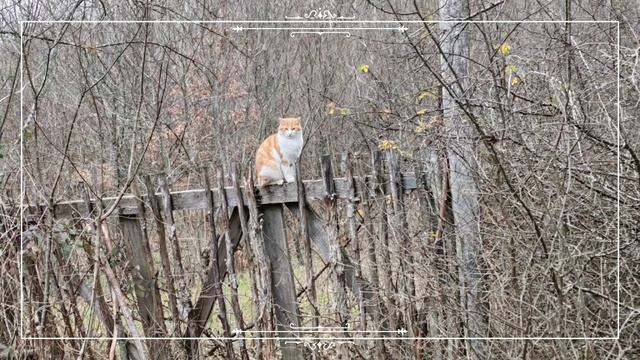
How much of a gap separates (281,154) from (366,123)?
0.39 meters

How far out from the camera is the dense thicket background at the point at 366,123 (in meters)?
2.16

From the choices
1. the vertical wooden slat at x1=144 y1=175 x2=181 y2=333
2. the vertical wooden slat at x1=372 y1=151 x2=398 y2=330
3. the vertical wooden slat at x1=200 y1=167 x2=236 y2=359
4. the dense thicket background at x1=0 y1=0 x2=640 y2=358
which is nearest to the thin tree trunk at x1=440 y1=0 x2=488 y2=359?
the dense thicket background at x1=0 y1=0 x2=640 y2=358

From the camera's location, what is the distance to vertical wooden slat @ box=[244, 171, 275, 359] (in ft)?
8.85

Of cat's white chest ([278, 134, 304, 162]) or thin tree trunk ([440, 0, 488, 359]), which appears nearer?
cat's white chest ([278, 134, 304, 162])

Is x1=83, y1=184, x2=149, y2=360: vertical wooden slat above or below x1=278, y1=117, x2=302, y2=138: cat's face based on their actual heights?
below

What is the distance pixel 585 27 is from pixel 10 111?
2.51 m

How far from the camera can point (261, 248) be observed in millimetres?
2750

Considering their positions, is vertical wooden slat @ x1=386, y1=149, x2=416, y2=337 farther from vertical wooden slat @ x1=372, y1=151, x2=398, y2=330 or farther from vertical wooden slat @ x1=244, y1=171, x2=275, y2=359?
vertical wooden slat @ x1=244, y1=171, x2=275, y2=359

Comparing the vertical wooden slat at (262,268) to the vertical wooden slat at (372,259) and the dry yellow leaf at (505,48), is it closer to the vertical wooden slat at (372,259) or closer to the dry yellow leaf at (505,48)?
the vertical wooden slat at (372,259)

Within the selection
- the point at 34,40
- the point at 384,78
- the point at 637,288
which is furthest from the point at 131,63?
the point at 637,288

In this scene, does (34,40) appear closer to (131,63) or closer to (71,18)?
(71,18)

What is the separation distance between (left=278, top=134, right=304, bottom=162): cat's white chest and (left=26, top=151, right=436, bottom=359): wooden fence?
0.15 m

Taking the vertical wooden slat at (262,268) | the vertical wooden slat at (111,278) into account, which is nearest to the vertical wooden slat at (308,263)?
the vertical wooden slat at (262,268)

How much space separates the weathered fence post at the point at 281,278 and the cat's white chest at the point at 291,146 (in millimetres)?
348
